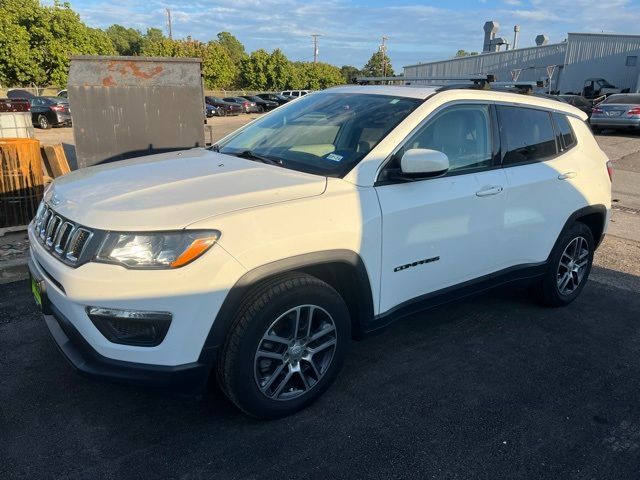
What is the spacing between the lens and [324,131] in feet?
11.5

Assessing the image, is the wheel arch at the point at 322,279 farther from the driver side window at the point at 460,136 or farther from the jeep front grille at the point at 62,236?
the driver side window at the point at 460,136

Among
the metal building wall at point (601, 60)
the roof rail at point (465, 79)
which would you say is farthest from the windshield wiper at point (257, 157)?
the metal building wall at point (601, 60)

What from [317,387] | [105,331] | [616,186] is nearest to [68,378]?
[105,331]

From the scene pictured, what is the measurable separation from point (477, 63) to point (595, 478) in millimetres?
50384

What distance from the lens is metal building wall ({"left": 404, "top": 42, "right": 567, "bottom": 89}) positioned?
4045cm

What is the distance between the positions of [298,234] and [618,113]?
1917cm

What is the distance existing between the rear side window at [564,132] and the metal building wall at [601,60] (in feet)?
120

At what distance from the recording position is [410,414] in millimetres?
2939

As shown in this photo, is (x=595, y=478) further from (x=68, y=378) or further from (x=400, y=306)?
(x=68, y=378)

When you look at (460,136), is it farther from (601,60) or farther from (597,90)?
(601,60)

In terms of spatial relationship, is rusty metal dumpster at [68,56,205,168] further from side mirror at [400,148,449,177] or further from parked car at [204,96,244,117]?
parked car at [204,96,244,117]

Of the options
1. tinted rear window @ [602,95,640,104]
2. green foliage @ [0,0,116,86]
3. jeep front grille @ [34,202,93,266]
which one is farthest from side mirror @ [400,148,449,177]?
green foliage @ [0,0,116,86]

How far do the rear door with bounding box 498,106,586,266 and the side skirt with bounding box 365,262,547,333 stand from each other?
75mm

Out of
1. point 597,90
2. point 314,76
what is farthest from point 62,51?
point 597,90
